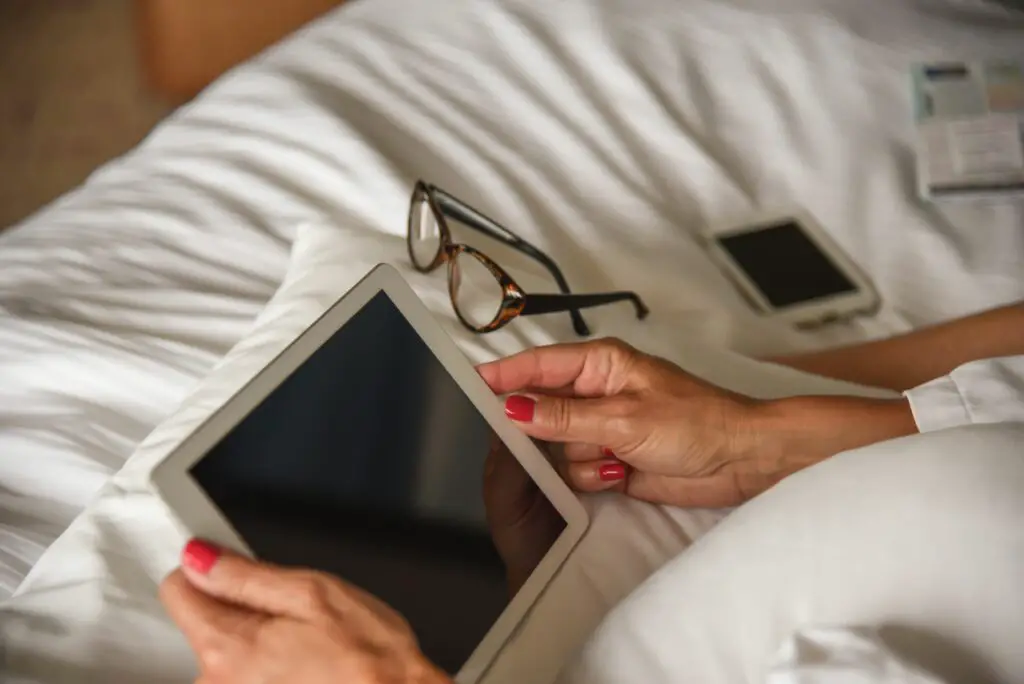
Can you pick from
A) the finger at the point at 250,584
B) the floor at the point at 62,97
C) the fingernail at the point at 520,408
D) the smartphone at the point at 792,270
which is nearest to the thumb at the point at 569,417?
the fingernail at the point at 520,408

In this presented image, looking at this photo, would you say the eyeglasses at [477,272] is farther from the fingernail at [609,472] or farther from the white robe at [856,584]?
the white robe at [856,584]

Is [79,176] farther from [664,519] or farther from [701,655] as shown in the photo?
[701,655]

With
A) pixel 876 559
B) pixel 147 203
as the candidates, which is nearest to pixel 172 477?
pixel 876 559

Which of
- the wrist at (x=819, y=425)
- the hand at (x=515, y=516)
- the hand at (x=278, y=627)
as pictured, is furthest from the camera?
the wrist at (x=819, y=425)

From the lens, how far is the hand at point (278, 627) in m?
0.41

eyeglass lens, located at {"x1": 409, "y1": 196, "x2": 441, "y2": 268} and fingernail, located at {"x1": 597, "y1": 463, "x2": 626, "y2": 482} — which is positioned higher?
eyeglass lens, located at {"x1": 409, "y1": 196, "x2": 441, "y2": 268}

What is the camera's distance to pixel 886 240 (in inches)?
37.0

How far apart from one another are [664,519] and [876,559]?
22 centimetres

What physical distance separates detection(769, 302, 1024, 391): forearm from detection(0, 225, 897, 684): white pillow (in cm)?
5

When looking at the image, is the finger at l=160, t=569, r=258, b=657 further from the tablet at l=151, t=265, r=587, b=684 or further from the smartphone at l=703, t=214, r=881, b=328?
the smartphone at l=703, t=214, r=881, b=328

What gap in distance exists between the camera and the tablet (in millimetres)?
443

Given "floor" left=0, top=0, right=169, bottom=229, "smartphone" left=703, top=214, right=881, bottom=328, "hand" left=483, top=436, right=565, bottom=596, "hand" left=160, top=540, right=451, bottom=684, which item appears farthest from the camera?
"floor" left=0, top=0, right=169, bottom=229

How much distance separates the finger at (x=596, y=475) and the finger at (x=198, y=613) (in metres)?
0.30

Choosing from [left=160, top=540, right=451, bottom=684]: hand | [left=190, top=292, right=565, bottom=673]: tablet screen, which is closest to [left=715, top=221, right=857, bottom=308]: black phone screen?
[left=190, top=292, right=565, bottom=673]: tablet screen
